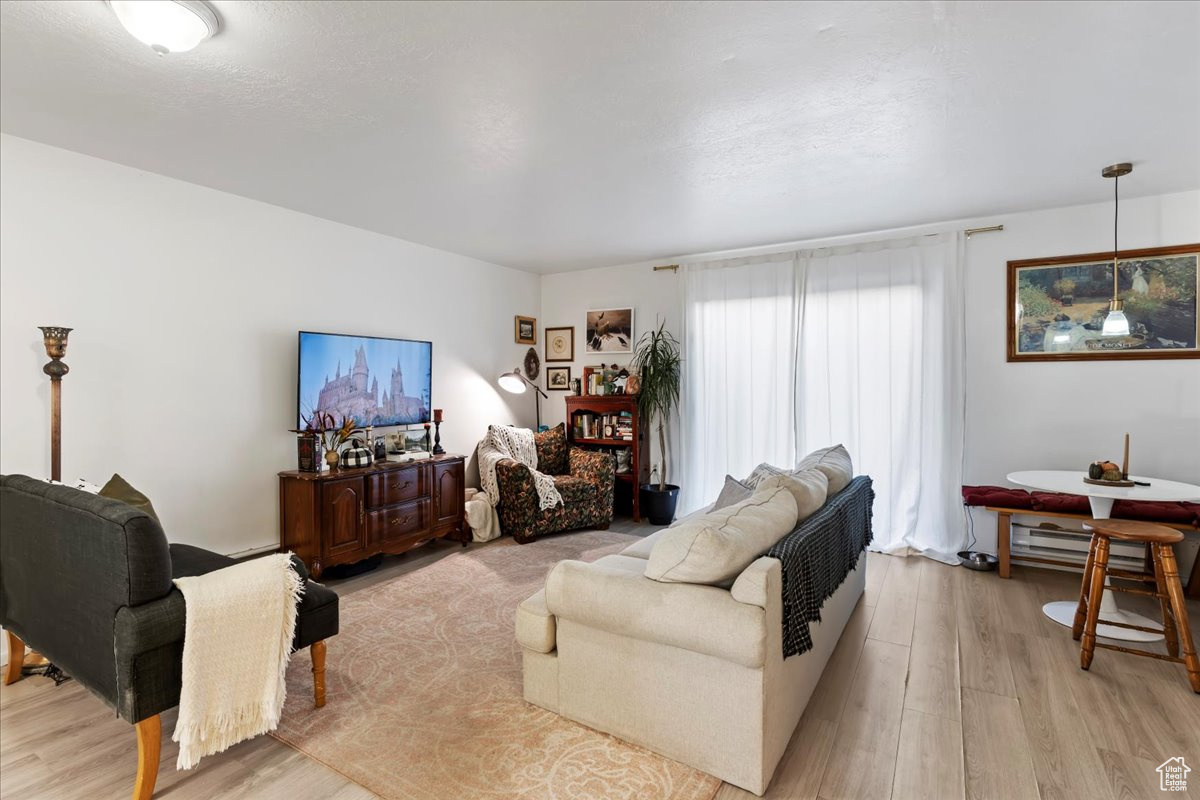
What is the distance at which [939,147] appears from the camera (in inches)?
112

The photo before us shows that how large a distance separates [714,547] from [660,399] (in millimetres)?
3515

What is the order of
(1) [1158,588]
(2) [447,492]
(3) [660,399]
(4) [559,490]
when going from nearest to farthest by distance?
(1) [1158,588]
(2) [447,492]
(4) [559,490]
(3) [660,399]

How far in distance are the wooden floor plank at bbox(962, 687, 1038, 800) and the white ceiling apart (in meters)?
2.49

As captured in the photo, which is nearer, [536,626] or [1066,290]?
[536,626]

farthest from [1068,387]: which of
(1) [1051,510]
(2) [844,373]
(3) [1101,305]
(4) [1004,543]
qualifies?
(2) [844,373]

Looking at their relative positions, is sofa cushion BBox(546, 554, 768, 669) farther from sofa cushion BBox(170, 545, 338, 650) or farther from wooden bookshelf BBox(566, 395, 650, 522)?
wooden bookshelf BBox(566, 395, 650, 522)

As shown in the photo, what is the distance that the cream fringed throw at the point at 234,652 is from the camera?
1.76m

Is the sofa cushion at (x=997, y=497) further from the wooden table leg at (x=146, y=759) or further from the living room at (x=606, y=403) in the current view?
the wooden table leg at (x=146, y=759)

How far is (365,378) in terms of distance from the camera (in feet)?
13.8

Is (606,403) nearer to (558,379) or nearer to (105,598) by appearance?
(558,379)

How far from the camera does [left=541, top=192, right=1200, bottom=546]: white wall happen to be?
3.60m

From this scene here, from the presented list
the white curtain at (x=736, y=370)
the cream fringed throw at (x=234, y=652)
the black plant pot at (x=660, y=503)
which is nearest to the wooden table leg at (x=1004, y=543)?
the white curtain at (x=736, y=370)

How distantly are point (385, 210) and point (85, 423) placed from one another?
2.09 metres

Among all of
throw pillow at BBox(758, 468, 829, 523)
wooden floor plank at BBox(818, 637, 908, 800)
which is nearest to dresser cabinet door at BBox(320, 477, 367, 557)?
throw pillow at BBox(758, 468, 829, 523)
